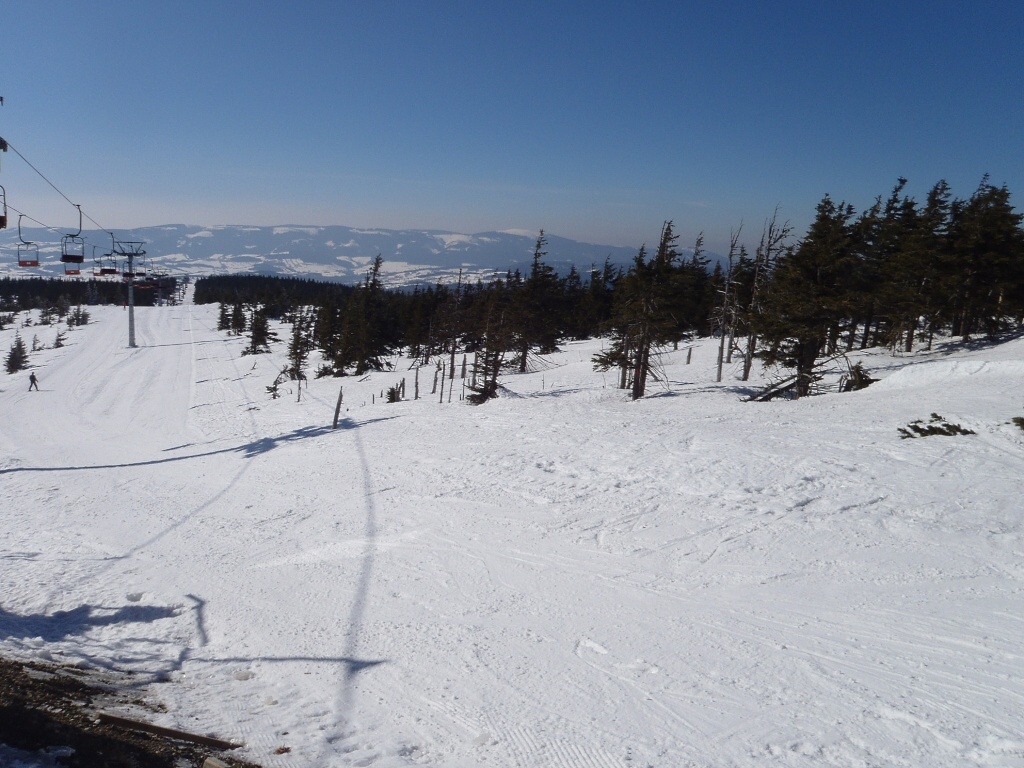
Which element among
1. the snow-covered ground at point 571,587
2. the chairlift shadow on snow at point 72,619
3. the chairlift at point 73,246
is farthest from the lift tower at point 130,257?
the chairlift shadow on snow at point 72,619

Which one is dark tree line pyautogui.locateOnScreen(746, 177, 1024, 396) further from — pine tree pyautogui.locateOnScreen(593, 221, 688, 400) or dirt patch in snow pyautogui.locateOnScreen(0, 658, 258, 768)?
dirt patch in snow pyautogui.locateOnScreen(0, 658, 258, 768)

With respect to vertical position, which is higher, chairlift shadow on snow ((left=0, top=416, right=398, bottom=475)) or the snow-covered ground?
the snow-covered ground

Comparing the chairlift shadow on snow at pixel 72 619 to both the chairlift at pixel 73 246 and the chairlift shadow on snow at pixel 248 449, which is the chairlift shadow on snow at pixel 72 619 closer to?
the chairlift shadow on snow at pixel 248 449

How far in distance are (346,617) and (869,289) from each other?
26.0 meters

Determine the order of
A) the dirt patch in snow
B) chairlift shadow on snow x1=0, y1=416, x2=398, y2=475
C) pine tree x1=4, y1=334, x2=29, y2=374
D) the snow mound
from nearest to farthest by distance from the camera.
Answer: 1. the dirt patch in snow
2. chairlift shadow on snow x1=0, y1=416, x2=398, y2=475
3. the snow mound
4. pine tree x1=4, y1=334, x2=29, y2=374

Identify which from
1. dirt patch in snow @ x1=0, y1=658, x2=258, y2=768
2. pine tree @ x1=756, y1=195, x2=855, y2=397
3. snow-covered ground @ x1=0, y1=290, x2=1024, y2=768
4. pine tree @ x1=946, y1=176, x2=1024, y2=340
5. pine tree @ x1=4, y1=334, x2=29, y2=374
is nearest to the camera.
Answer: dirt patch in snow @ x1=0, y1=658, x2=258, y2=768

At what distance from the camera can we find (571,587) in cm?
940

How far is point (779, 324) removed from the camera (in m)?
25.8

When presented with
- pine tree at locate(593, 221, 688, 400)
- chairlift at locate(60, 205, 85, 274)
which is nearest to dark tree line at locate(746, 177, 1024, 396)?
pine tree at locate(593, 221, 688, 400)

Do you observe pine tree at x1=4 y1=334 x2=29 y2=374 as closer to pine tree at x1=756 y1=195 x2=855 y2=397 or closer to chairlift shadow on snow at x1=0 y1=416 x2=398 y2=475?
chairlift shadow on snow at x1=0 y1=416 x2=398 y2=475

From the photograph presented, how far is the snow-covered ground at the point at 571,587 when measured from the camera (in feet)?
19.5

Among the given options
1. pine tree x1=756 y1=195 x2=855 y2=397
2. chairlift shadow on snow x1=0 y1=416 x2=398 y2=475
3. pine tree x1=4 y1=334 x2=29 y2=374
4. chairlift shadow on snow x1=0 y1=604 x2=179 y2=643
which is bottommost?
pine tree x1=4 y1=334 x2=29 y2=374

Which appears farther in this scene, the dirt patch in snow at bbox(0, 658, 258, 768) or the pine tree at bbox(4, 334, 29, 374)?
the pine tree at bbox(4, 334, 29, 374)

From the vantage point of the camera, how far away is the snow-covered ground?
595 cm
